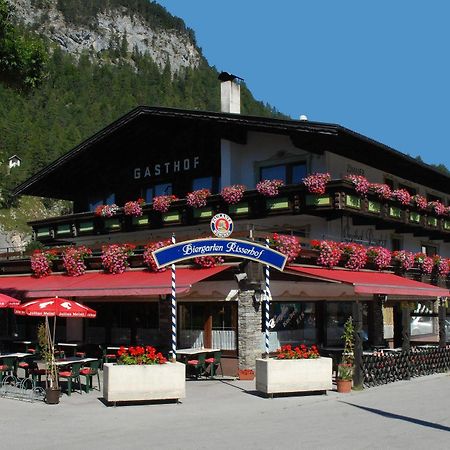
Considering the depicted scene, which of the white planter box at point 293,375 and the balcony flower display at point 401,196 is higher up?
the balcony flower display at point 401,196

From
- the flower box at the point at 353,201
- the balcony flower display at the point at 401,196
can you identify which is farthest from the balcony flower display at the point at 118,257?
the balcony flower display at the point at 401,196

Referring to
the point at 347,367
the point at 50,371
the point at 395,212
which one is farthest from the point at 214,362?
the point at 395,212

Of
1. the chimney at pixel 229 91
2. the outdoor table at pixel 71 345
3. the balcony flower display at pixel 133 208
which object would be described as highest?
the chimney at pixel 229 91

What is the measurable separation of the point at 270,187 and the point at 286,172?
1852 millimetres

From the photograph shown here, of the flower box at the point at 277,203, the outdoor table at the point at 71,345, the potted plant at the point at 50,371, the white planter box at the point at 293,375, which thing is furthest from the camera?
the flower box at the point at 277,203

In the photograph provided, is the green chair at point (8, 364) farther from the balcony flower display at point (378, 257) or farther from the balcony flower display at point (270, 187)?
the balcony flower display at point (378, 257)

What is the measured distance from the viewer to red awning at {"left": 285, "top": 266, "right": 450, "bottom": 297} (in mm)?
20312

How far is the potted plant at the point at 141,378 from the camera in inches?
612

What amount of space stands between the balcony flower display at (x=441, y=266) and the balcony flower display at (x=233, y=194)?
9.68 metres

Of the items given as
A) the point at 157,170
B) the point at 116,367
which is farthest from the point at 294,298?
the point at 157,170

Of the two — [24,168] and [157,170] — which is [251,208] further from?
[24,168]

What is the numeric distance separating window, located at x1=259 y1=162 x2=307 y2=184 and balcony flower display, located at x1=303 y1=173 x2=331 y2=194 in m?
2.19

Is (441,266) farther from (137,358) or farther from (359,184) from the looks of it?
(137,358)

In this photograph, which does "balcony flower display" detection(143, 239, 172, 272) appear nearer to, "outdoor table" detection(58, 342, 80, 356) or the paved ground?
"outdoor table" detection(58, 342, 80, 356)
